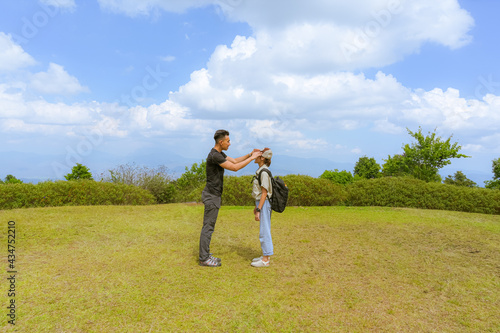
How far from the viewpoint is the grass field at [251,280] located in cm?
383

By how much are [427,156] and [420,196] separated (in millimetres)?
5164

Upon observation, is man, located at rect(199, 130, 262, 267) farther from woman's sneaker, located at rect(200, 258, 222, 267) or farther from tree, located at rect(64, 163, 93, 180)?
tree, located at rect(64, 163, 93, 180)

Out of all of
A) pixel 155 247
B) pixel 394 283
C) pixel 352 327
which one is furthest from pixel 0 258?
pixel 394 283

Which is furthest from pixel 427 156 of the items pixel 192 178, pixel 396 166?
pixel 192 178

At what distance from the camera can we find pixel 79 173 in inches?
676

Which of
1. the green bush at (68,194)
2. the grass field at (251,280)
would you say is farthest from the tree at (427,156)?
the green bush at (68,194)

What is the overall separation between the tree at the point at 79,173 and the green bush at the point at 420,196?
46.5 feet

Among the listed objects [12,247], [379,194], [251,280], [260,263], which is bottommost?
[251,280]

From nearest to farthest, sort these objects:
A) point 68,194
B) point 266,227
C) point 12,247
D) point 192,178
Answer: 1. point 266,227
2. point 12,247
3. point 68,194
4. point 192,178

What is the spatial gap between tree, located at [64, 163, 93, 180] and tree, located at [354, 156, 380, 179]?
1982cm

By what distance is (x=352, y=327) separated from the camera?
12.2 ft

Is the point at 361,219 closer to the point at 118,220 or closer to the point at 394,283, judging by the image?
the point at 394,283

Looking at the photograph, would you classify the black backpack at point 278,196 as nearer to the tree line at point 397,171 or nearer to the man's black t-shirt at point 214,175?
the man's black t-shirt at point 214,175

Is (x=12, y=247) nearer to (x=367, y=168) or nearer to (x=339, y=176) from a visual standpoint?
(x=339, y=176)
